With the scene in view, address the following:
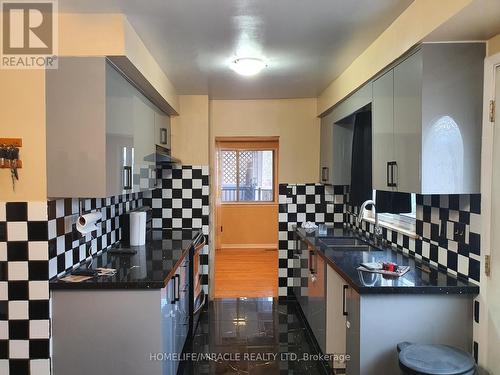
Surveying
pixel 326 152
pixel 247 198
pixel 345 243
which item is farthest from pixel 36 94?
pixel 247 198

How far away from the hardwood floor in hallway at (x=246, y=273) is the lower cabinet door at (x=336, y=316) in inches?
72.3

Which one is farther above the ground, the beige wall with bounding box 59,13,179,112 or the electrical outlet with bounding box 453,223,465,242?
the beige wall with bounding box 59,13,179,112

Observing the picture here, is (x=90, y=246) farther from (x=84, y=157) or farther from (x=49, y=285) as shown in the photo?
(x=84, y=157)

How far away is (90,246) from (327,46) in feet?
6.91

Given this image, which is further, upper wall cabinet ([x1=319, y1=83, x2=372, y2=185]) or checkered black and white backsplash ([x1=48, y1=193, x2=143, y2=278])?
upper wall cabinet ([x1=319, y1=83, x2=372, y2=185])

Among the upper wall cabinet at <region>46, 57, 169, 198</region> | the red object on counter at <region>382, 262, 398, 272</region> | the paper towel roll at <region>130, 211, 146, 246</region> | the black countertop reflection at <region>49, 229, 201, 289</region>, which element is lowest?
the black countertop reflection at <region>49, 229, 201, 289</region>

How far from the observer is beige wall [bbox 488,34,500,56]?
174 cm

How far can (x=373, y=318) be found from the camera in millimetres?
1831

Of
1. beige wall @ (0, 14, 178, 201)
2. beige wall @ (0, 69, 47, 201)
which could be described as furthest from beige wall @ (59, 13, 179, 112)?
beige wall @ (0, 69, 47, 201)

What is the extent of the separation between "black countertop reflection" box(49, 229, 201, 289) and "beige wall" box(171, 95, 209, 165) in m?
0.90

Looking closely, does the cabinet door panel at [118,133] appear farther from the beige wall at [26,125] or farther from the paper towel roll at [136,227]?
the paper towel roll at [136,227]

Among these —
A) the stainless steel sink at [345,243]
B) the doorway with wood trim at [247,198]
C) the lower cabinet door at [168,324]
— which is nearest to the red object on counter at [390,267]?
the stainless steel sink at [345,243]

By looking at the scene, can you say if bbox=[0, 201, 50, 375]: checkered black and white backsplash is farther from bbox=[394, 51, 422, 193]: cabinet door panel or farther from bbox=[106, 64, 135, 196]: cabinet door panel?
bbox=[394, 51, 422, 193]: cabinet door panel

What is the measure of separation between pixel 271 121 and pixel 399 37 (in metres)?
2.25
